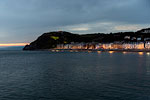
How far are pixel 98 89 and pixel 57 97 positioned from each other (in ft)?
20.2

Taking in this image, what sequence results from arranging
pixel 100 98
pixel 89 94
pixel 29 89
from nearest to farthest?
1. pixel 100 98
2. pixel 89 94
3. pixel 29 89

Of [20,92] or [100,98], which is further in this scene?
[20,92]

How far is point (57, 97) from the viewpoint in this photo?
20.8 metres

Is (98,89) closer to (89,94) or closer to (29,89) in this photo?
(89,94)

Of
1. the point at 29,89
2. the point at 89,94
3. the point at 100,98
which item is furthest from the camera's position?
the point at 29,89

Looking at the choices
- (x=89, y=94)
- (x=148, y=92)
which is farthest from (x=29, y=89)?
(x=148, y=92)

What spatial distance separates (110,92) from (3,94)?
1328 cm

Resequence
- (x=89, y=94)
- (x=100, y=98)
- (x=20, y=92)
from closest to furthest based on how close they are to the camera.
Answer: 1. (x=100, y=98)
2. (x=89, y=94)
3. (x=20, y=92)

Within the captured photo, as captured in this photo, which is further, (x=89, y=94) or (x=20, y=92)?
(x=20, y=92)

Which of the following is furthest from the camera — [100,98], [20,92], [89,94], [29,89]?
[29,89]

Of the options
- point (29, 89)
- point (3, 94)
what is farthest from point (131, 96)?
point (3, 94)

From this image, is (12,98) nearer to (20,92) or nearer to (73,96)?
(20,92)

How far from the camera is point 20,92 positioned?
2339 centimetres

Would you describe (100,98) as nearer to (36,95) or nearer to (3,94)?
(36,95)
